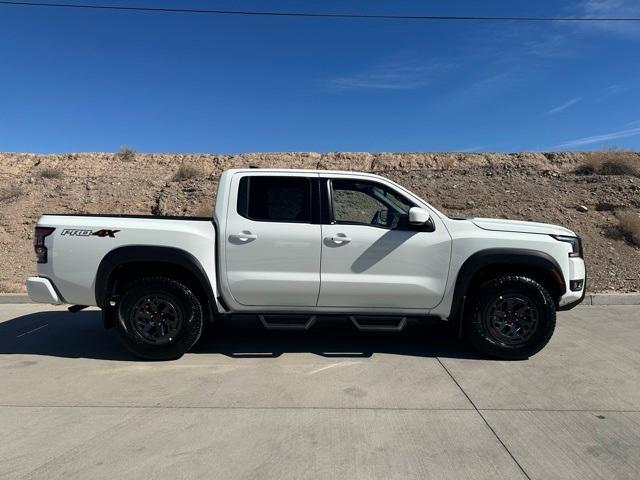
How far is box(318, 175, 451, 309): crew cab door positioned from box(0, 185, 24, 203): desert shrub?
16320mm

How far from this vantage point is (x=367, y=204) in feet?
19.7

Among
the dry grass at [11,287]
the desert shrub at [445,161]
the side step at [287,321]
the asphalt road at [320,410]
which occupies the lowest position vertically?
the dry grass at [11,287]

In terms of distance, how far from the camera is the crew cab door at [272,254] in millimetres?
5633

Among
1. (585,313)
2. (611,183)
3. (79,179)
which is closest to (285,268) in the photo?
(585,313)

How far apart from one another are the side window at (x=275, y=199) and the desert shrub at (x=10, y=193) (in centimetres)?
1549

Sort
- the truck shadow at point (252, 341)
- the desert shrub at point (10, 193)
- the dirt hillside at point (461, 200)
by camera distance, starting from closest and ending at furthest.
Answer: the truck shadow at point (252, 341) < the dirt hillside at point (461, 200) < the desert shrub at point (10, 193)

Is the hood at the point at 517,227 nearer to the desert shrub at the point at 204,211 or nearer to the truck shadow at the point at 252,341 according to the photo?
the truck shadow at the point at 252,341

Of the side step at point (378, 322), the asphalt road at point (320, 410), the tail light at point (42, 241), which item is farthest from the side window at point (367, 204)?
the tail light at point (42, 241)

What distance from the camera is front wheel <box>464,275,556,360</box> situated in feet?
18.6

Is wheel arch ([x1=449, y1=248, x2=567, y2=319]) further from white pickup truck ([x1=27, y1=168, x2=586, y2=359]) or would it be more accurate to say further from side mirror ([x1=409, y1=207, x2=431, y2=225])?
side mirror ([x1=409, y1=207, x2=431, y2=225])

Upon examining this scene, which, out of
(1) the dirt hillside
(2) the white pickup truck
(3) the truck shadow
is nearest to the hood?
(2) the white pickup truck

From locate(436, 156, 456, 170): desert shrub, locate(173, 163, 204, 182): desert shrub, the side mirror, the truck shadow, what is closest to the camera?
the side mirror

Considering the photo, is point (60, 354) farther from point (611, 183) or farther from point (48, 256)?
point (611, 183)

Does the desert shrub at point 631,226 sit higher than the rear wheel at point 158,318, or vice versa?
the desert shrub at point 631,226
